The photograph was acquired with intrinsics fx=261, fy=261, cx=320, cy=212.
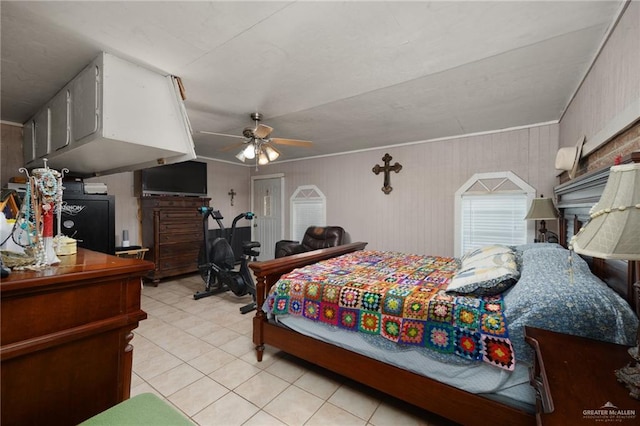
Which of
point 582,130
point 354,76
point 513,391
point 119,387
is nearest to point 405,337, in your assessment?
point 513,391

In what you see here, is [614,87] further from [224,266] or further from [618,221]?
[224,266]

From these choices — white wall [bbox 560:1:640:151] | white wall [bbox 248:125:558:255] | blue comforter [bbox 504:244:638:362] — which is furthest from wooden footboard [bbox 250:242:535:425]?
white wall [bbox 248:125:558:255]

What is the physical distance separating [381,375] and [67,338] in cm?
166

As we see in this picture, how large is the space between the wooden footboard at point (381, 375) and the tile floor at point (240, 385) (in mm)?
163

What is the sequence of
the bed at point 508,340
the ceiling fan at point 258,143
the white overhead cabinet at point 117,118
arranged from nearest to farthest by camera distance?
the bed at point 508,340 → the white overhead cabinet at point 117,118 → the ceiling fan at point 258,143

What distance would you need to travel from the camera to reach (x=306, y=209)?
556 centimetres

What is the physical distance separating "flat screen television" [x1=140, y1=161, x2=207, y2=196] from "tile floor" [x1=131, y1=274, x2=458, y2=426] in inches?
98.9

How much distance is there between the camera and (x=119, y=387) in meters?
1.13

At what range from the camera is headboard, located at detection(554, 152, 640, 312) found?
3.92 feet

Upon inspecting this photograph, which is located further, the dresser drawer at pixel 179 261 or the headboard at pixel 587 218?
the dresser drawer at pixel 179 261

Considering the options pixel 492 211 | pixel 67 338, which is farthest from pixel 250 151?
pixel 492 211

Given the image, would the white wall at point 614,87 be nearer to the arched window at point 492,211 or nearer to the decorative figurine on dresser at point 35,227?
the arched window at point 492,211

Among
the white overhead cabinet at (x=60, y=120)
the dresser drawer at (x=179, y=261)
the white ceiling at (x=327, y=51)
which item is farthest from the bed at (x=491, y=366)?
the dresser drawer at (x=179, y=261)

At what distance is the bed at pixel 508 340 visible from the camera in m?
1.13
